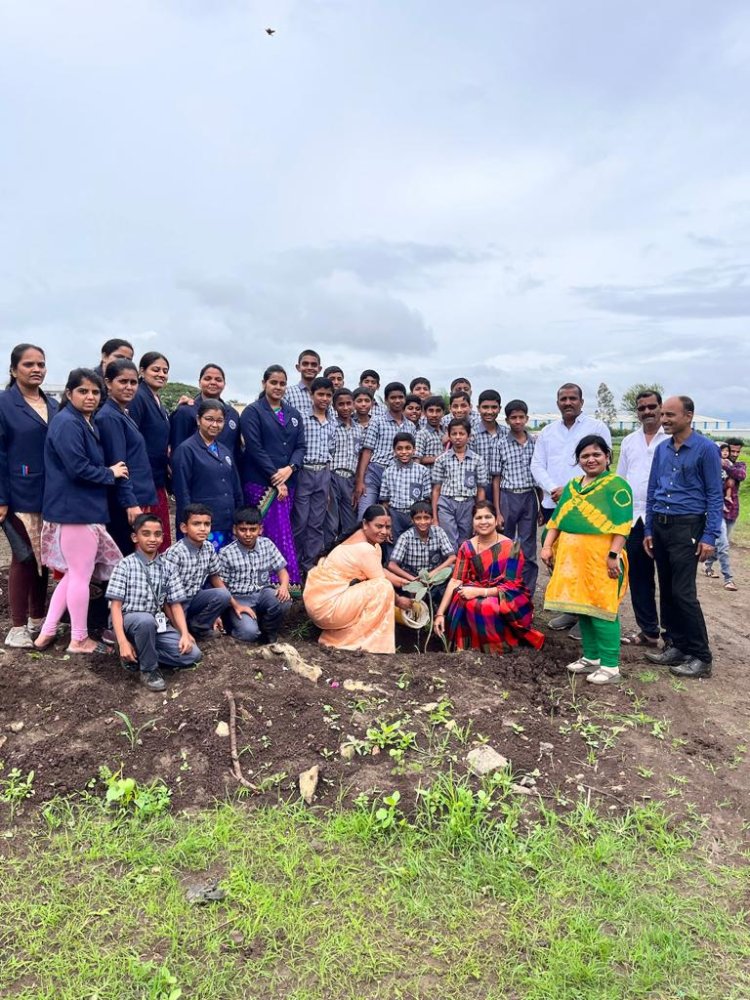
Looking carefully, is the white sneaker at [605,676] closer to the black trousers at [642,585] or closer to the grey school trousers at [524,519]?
the black trousers at [642,585]

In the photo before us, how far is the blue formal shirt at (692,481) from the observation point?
5.04 metres

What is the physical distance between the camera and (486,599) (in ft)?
17.9

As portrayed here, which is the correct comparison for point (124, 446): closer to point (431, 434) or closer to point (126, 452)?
point (126, 452)

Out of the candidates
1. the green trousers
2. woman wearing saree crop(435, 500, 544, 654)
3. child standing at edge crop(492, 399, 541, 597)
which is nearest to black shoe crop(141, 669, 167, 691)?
woman wearing saree crop(435, 500, 544, 654)

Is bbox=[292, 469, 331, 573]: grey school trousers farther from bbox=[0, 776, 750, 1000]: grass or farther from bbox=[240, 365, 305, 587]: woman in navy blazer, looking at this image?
bbox=[0, 776, 750, 1000]: grass

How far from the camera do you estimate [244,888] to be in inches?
113

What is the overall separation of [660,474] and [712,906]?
3.24m

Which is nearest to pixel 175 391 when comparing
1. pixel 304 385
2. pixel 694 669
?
pixel 304 385

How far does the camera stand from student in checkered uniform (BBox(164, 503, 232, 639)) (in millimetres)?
4984

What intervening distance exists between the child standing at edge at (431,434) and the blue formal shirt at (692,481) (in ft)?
7.65

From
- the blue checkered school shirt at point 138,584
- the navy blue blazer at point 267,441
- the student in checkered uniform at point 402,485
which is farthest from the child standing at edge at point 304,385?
the blue checkered school shirt at point 138,584

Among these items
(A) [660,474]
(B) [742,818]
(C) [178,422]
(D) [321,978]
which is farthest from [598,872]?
(C) [178,422]

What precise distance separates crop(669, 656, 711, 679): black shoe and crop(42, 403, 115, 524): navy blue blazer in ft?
14.5

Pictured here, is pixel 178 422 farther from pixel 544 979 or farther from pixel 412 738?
pixel 544 979
